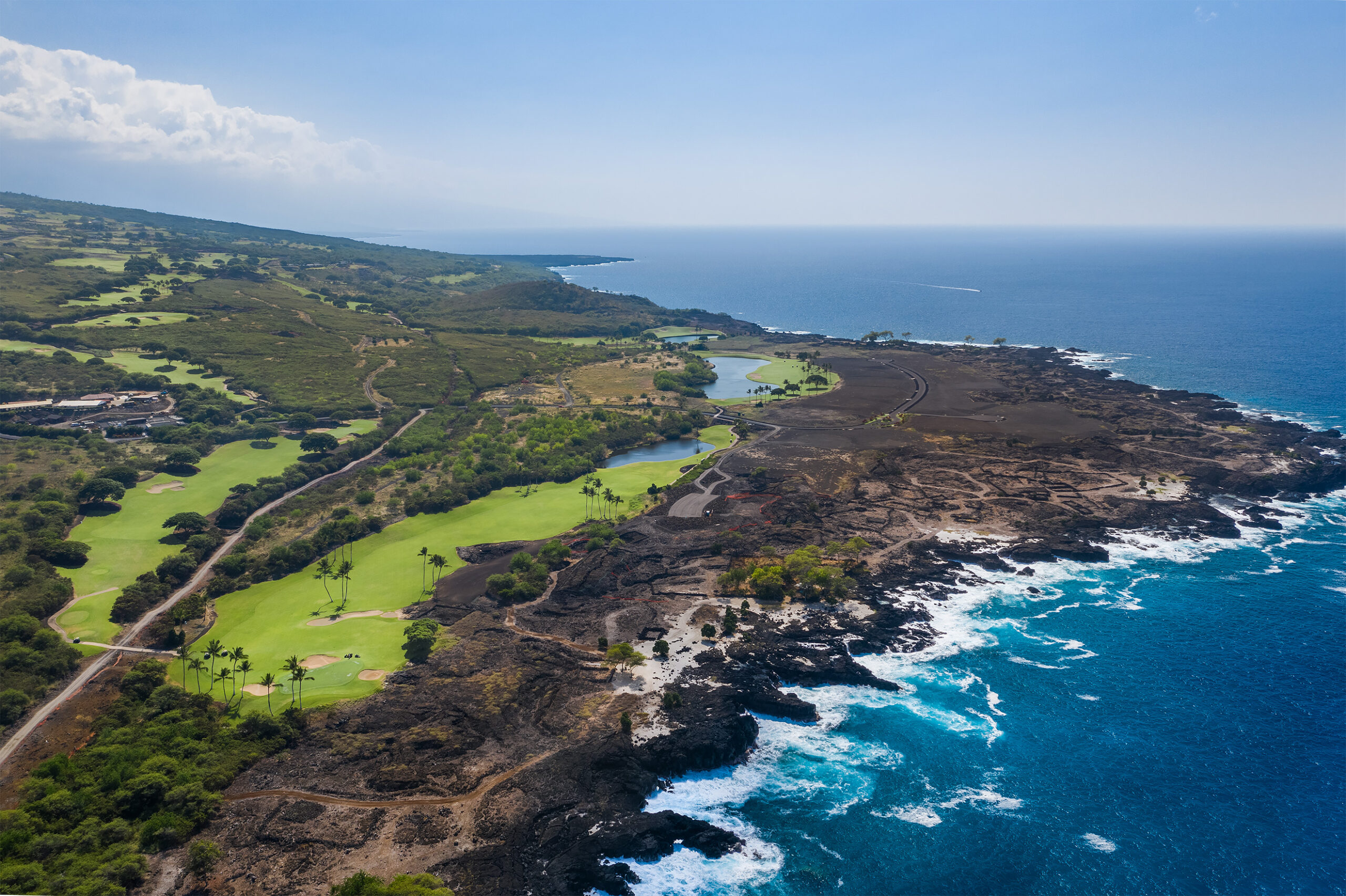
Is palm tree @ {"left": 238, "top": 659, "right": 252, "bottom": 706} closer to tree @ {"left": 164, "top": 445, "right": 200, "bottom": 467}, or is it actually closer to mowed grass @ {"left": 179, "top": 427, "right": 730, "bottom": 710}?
mowed grass @ {"left": 179, "top": 427, "right": 730, "bottom": 710}

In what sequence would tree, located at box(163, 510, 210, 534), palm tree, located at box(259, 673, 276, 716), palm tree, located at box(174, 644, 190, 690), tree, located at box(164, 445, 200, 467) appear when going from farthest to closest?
tree, located at box(164, 445, 200, 467) → tree, located at box(163, 510, 210, 534) → palm tree, located at box(174, 644, 190, 690) → palm tree, located at box(259, 673, 276, 716)

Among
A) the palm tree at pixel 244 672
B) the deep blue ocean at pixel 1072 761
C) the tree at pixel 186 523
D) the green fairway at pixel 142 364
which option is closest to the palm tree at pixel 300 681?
the palm tree at pixel 244 672

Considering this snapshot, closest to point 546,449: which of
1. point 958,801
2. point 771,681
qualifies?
point 771,681

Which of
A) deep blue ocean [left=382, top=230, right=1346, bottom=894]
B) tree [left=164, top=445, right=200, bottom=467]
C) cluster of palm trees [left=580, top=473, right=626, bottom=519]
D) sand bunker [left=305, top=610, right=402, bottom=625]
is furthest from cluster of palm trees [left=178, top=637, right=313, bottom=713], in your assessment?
tree [left=164, top=445, right=200, bottom=467]

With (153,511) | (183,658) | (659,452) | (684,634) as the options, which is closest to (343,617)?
(183,658)

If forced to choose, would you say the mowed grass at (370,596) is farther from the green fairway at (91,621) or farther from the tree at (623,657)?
the tree at (623,657)

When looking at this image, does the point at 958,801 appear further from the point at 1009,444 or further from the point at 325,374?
the point at 325,374

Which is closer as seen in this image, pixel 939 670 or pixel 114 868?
pixel 114 868
